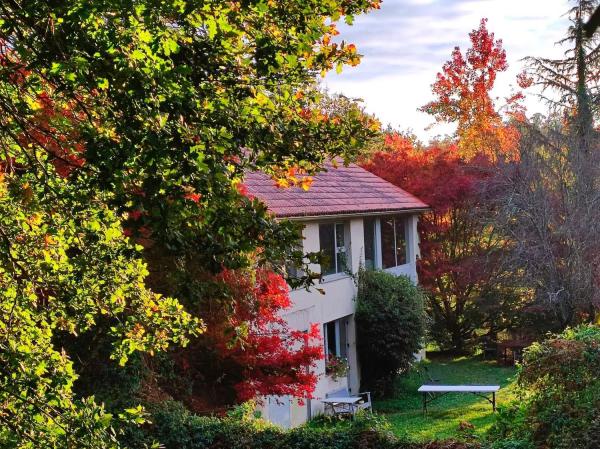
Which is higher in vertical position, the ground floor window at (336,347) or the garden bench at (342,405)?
the ground floor window at (336,347)

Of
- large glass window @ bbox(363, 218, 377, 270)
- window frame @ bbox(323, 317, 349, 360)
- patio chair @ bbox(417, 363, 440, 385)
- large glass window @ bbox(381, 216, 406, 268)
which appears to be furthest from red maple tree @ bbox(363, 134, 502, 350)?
window frame @ bbox(323, 317, 349, 360)

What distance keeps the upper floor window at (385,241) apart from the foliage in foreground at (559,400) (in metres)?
11.6

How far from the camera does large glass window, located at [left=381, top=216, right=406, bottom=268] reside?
85.8 ft

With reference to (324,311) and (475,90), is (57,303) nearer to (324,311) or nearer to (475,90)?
(324,311)

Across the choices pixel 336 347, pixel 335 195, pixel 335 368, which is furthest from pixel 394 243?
pixel 335 368

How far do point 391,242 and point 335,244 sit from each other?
5.46m

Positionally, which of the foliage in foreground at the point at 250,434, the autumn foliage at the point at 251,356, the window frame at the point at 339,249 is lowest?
the foliage in foreground at the point at 250,434

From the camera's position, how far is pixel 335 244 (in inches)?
849

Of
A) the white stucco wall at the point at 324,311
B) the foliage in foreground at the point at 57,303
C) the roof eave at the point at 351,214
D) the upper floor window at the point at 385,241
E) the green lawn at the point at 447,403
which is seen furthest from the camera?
the upper floor window at the point at 385,241

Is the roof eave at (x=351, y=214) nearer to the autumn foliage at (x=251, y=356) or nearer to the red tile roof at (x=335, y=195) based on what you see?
the red tile roof at (x=335, y=195)

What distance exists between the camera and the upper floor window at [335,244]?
21094mm

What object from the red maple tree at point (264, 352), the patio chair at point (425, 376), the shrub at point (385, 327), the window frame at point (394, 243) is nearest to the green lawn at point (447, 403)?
the patio chair at point (425, 376)

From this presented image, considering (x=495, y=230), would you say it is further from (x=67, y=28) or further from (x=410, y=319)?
(x=67, y=28)

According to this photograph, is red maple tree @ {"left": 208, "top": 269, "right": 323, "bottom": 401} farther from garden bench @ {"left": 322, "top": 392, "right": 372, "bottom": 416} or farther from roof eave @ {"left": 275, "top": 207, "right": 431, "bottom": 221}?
garden bench @ {"left": 322, "top": 392, "right": 372, "bottom": 416}
